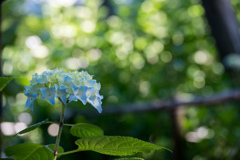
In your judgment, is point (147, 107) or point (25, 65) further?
point (25, 65)

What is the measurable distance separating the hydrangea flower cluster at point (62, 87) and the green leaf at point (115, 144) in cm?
8

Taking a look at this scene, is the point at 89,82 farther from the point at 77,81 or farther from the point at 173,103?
the point at 173,103

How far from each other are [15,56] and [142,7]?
63.1 inches

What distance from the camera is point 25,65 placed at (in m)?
4.02

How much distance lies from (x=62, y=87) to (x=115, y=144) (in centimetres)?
15

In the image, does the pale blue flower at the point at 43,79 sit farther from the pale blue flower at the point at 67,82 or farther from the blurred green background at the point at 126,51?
the blurred green background at the point at 126,51

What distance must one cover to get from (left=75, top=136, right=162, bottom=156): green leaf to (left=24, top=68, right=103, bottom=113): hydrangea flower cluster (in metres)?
0.08

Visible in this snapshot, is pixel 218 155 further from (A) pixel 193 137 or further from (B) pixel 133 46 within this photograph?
(B) pixel 133 46

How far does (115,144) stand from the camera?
2.23ft

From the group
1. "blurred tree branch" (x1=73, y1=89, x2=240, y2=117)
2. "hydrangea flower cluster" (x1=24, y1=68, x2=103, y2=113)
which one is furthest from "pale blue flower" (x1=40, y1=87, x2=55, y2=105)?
"blurred tree branch" (x1=73, y1=89, x2=240, y2=117)

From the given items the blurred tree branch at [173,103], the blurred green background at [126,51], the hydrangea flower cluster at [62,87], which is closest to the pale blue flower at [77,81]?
the hydrangea flower cluster at [62,87]

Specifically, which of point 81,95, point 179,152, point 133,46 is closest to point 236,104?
point 179,152

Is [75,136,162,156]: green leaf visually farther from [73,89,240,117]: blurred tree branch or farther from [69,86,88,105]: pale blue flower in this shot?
[73,89,240,117]: blurred tree branch

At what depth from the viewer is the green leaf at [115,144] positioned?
663 millimetres
